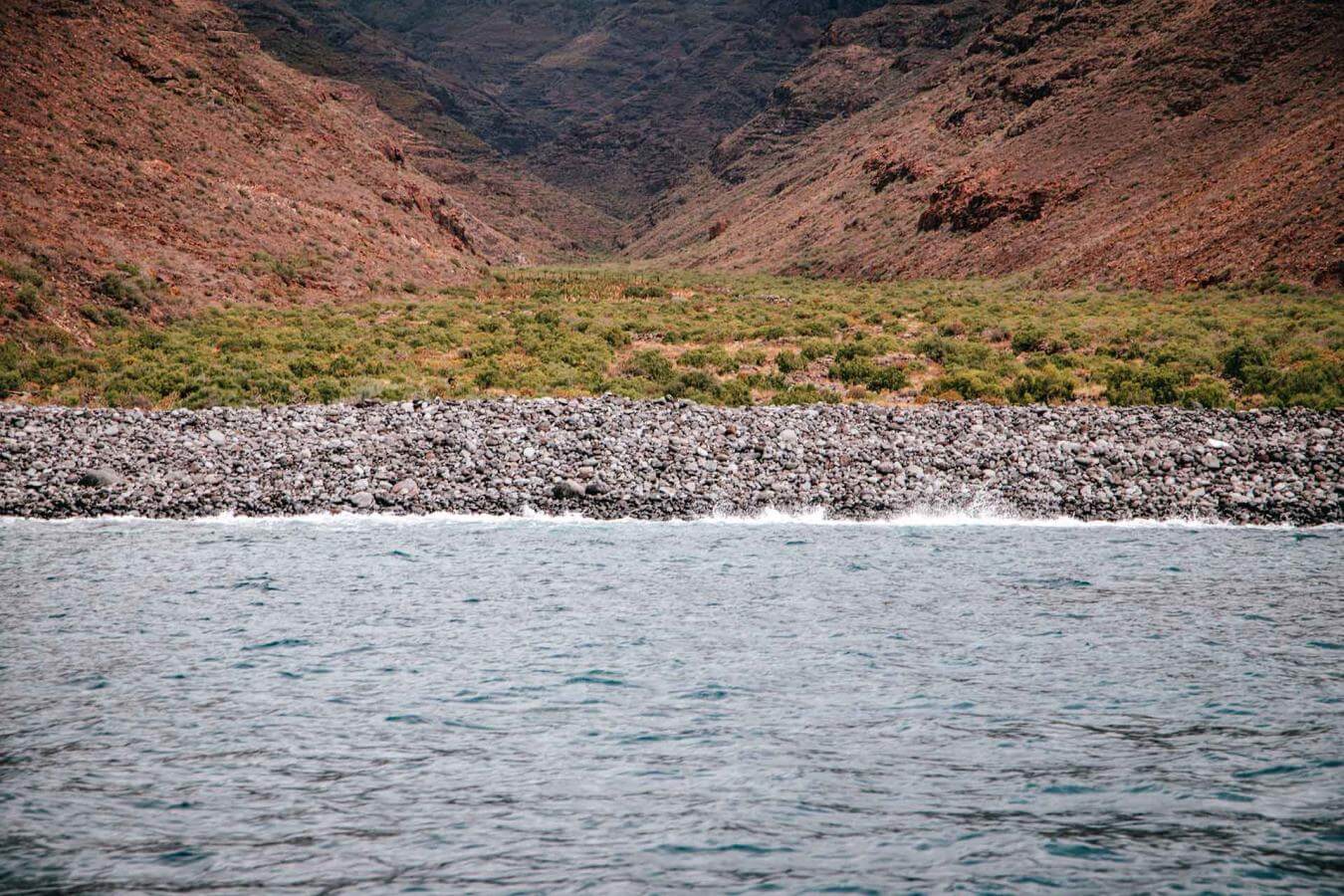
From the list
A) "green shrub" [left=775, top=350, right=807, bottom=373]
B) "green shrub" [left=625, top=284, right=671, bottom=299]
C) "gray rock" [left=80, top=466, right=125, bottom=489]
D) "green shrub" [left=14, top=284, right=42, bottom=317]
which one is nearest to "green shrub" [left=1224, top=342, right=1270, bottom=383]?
"green shrub" [left=775, top=350, right=807, bottom=373]

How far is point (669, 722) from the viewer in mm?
8586

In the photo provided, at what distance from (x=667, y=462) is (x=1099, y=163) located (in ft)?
211

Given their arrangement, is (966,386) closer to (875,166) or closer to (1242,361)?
(1242,361)

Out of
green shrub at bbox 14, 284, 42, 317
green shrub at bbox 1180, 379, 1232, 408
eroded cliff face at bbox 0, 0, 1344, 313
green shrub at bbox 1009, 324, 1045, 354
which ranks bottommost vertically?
green shrub at bbox 1180, 379, 1232, 408

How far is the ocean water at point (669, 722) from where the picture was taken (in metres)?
6.22

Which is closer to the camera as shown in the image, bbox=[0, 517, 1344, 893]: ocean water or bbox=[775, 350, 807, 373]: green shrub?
bbox=[0, 517, 1344, 893]: ocean water

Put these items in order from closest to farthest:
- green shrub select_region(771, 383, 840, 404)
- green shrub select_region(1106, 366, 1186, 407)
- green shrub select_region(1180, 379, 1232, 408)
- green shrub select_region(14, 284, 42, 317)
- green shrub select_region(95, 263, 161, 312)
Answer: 1. green shrub select_region(1180, 379, 1232, 408)
2. green shrub select_region(1106, 366, 1186, 407)
3. green shrub select_region(771, 383, 840, 404)
4. green shrub select_region(14, 284, 42, 317)
5. green shrub select_region(95, 263, 161, 312)

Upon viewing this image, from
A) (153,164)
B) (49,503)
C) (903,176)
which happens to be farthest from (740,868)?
(903,176)

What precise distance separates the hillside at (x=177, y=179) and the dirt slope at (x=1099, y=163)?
131 ft

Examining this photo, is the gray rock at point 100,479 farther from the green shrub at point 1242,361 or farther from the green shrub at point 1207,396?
the green shrub at point 1242,361

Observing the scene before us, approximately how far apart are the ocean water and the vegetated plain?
13.5 meters

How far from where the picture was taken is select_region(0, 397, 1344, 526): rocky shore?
18562mm

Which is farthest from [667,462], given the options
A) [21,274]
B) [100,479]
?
[21,274]

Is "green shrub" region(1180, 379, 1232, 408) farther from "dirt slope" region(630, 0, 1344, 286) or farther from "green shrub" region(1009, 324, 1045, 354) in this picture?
"dirt slope" region(630, 0, 1344, 286)
